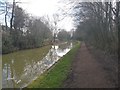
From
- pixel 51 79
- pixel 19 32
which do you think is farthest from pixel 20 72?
pixel 19 32

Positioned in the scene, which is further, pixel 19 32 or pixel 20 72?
pixel 19 32

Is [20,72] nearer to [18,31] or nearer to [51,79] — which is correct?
[51,79]

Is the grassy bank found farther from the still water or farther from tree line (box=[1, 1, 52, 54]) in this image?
tree line (box=[1, 1, 52, 54])

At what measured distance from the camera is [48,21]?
91750 mm

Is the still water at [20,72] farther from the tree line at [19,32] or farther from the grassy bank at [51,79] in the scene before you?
the tree line at [19,32]

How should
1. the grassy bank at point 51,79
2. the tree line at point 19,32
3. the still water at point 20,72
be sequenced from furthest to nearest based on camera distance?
the tree line at point 19,32
the still water at point 20,72
the grassy bank at point 51,79

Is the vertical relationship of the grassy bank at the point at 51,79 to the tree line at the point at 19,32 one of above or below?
below

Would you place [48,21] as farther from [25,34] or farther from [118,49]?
[118,49]

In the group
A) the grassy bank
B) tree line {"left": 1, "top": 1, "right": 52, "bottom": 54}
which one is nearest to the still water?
the grassy bank

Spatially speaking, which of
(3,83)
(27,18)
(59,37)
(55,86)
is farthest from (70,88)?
(59,37)

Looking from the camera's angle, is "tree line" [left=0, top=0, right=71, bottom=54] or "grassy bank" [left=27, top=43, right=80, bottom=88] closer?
"grassy bank" [left=27, top=43, right=80, bottom=88]

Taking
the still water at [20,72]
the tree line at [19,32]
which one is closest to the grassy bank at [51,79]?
the still water at [20,72]

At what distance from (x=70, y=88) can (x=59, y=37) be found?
10310 centimetres

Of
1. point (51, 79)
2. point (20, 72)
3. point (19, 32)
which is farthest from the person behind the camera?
point (19, 32)
